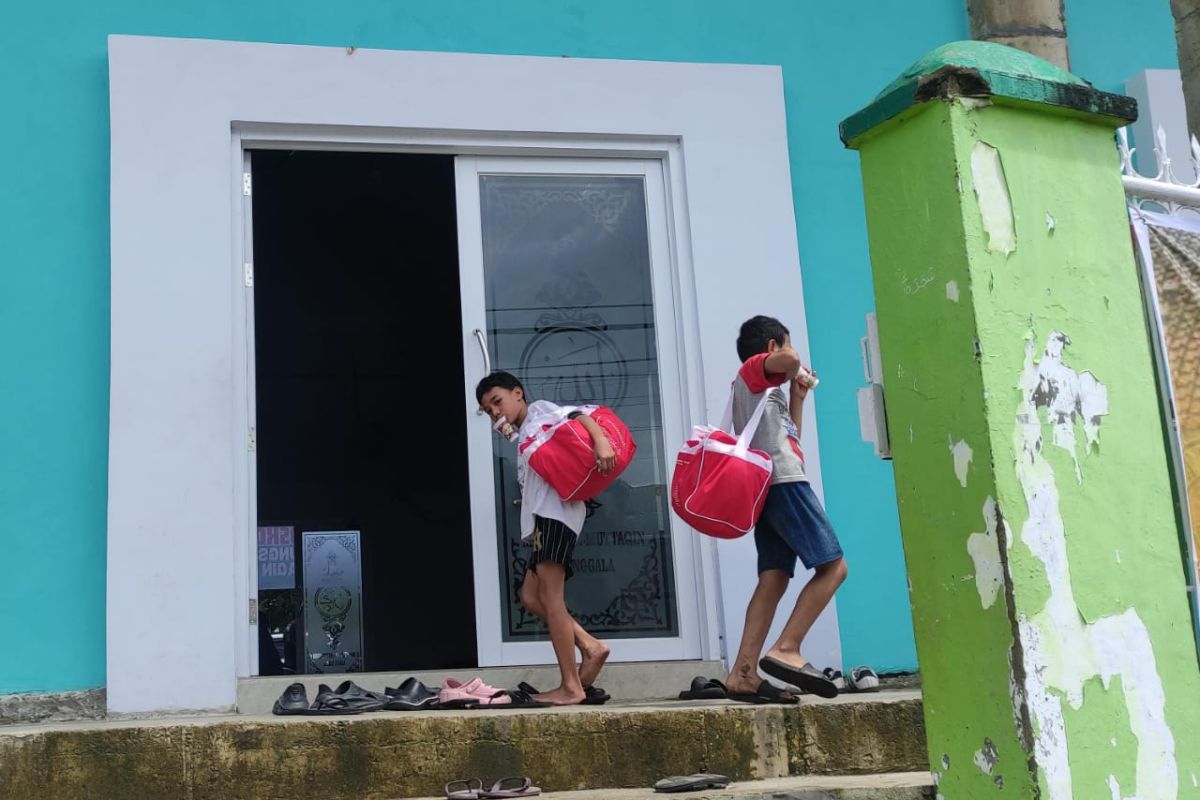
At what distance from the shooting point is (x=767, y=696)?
4.44 meters

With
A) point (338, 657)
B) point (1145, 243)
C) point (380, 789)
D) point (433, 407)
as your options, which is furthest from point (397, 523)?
point (1145, 243)

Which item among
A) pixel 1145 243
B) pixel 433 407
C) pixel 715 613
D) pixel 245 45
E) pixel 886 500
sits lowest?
pixel 715 613

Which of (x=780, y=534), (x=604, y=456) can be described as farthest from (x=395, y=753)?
(x=780, y=534)

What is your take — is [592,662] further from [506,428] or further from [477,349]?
[477,349]

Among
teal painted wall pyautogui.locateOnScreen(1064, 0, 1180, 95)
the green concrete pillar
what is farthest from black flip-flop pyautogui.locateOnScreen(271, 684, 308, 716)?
teal painted wall pyautogui.locateOnScreen(1064, 0, 1180, 95)

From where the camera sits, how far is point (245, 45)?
5324mm

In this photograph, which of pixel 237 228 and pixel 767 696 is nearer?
pixel 767 696

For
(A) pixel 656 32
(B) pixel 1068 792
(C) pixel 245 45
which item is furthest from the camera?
(A) pixel 656 32

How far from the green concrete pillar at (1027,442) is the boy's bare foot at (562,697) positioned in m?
1.97

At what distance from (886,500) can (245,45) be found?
313 cm

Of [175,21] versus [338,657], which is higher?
[175,21]

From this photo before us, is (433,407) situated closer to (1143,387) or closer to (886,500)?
(886,500)

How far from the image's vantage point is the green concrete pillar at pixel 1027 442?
2.75m

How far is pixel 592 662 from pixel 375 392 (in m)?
5.48
